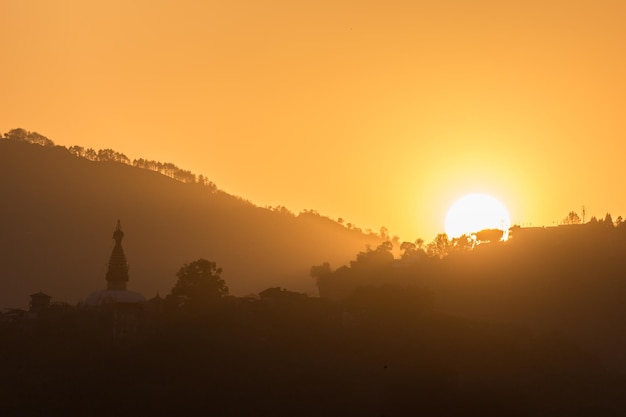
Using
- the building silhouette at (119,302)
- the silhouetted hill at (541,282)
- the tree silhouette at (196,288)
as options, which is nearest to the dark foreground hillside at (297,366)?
the building silhouette at (119,302)

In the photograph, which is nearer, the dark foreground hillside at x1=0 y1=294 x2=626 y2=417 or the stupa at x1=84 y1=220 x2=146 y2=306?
the dark foreground hillside at x1=0 y1=294 x2=626 y2=417

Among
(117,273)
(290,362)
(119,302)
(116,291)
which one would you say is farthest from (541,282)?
(290,362)

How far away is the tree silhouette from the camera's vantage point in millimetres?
130625

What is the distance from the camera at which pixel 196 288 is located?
5236 inches

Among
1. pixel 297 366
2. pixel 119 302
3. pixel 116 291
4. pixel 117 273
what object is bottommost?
pixel 297 366

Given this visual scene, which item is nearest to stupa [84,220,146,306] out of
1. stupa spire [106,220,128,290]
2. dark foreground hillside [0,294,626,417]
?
stupa spire [106,220,128,290]

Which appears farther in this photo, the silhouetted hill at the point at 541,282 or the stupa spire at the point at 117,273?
the silhouetted hill at the point at 541,282

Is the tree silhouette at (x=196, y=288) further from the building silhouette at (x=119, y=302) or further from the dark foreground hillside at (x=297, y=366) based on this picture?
the building silhouette at (x=119, y=302)

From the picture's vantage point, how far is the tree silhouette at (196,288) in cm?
13062

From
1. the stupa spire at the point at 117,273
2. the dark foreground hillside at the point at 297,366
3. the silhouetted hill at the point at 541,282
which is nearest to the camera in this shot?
the dark foreground hillside at the point at 297,366

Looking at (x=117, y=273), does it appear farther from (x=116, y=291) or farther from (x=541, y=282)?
(x=541, y=282)

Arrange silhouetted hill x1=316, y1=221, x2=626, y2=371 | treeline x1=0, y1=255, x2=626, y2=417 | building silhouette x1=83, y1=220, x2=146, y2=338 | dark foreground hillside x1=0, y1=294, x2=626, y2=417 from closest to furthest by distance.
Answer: dark foreground hillside x1=0, y1=294, x2=626, y2=417 < treeline x1=0, y1=255, x2=626, y2=417 < building silhouette x1=83, y1=220, x2=146, y2=338 < silhouetted hill x1=316, y1=221, x2=626, y2=371

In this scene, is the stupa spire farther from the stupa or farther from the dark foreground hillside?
the dark foreground hillside

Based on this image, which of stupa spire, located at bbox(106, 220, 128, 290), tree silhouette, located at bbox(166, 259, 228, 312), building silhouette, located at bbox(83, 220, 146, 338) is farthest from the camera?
stupa spire, located at bbox(106, 220, 128, 290)
